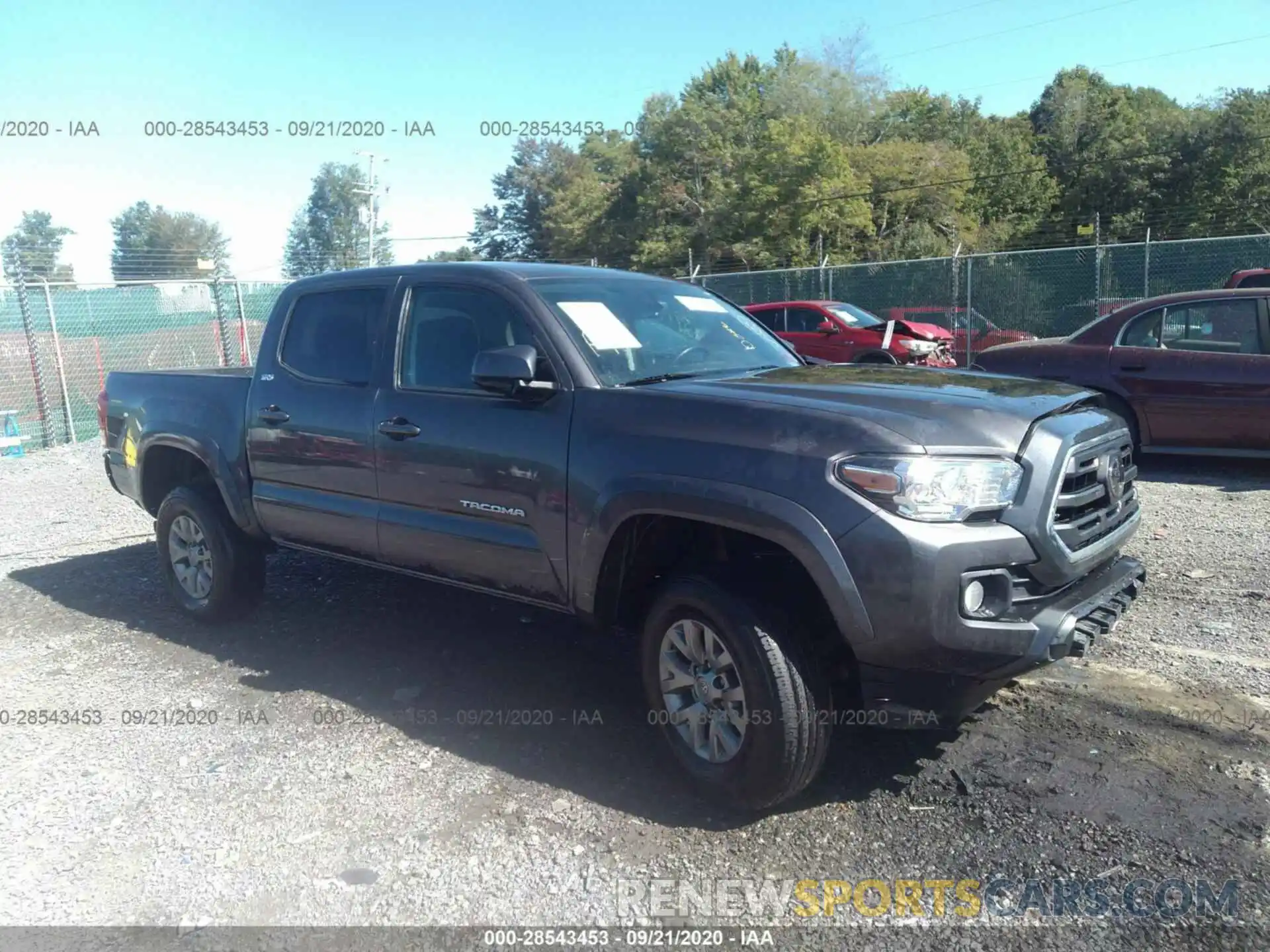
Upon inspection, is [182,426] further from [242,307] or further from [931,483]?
[242,307]

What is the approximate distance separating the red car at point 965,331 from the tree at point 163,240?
5044cm

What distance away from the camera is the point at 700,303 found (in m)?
4.98

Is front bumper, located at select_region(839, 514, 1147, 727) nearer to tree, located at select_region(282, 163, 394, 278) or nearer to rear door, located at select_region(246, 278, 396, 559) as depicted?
rear door, located at select_region(246, 278, 396, 559)

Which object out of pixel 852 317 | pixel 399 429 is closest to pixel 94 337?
A: pixel 852 317

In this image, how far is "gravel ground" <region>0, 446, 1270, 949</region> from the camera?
3199 mm

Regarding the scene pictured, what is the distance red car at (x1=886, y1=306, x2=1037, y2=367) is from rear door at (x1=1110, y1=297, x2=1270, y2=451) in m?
8.72

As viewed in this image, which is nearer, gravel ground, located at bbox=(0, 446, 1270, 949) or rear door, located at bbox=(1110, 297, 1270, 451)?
gravel ground, located at bbox=(0, 446, 1270, 949)

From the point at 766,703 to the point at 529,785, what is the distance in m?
1.08

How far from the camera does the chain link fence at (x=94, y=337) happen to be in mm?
13477

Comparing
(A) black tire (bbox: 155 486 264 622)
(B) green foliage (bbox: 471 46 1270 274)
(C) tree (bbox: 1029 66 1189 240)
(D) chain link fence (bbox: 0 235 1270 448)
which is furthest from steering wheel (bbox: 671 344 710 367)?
(C) tree (bbox: 1029 66 1189 240)

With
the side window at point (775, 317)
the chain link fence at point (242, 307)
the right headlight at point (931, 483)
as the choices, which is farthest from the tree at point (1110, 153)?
the right headlight at point (931, 483)

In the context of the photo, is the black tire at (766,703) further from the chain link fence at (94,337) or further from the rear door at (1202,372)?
the chain link fence at (94,337)

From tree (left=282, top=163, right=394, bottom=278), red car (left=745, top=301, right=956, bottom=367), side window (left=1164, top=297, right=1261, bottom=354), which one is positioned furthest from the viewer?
tree (left=282, top=163, right=394, bottom=278)

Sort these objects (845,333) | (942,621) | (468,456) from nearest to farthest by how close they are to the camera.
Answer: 1. (942,621)
2. (468,456)
3. (845,333)
